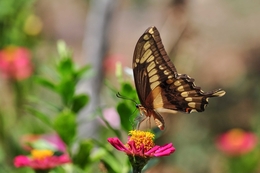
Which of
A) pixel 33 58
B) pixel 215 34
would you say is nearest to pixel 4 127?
pixel 33 58

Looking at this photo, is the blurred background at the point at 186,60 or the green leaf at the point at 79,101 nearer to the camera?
the green leaf at the point at 79,101

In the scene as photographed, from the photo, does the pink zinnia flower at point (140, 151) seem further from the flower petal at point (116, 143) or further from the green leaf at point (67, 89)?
the green leaf at point (67, 89)

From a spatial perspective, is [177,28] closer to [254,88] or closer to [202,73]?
[254,88]

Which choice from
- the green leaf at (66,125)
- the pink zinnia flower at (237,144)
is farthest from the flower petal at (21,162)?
the pink zinnia flower at (237,144)

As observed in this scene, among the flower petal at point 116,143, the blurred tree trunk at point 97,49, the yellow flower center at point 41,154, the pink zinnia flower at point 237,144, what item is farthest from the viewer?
the pink zinnia flower at point 237,144

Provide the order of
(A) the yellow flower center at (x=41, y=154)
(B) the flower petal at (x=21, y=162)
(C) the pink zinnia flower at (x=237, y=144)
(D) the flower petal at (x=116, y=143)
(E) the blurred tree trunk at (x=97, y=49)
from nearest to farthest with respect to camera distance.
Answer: (D) the flower petal at (x=116, y=143)
(B) the flower petal at (x=21, y=162)
(A) the yellow flower center at (x=41, y=154)
(E) the blurred tree trunk at (x=97, y=49)
(C) the pink zinnia flower at (x=237, y=144)

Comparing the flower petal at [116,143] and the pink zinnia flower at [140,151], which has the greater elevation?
the flower petal at [116,143]

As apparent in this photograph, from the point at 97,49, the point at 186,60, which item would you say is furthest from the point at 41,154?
the point at 186,60

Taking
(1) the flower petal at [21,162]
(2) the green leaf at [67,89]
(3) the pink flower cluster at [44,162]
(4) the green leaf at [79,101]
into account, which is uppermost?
(2) the green leaf at [67,89]
